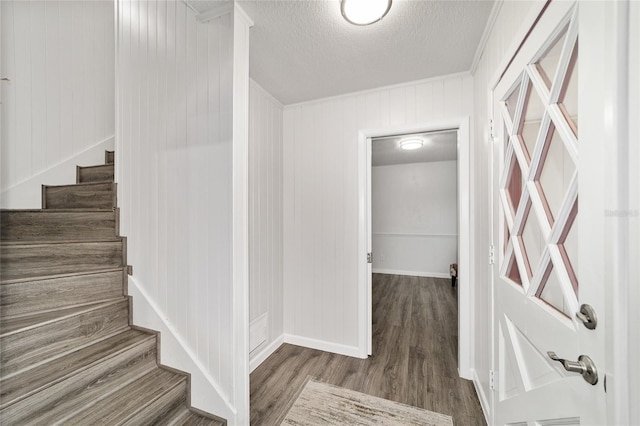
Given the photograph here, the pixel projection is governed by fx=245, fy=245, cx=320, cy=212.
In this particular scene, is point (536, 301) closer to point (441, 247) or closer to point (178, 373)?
point (178, 373)

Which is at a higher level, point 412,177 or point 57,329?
point 412,177

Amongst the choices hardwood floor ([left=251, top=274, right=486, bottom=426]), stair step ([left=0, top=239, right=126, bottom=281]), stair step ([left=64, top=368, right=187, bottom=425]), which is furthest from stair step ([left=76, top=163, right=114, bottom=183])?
hardwood floor ([left=251, top=274, right=486, bottom=426])

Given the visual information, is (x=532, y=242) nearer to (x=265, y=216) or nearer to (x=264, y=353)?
(x=265, y=216)

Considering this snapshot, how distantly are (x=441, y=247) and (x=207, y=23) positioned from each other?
211 inches

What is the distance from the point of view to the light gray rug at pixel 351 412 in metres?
1.57

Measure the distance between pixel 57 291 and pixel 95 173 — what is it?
137cm

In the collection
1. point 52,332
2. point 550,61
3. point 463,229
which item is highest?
point 550,61

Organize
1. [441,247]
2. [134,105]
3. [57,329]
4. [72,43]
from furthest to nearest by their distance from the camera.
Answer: [441,247], [72,43], [134,105], [57,329]

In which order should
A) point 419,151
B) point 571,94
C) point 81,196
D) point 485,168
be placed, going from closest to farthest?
point 571,94
point 485,168
point 81,196
point 419,151

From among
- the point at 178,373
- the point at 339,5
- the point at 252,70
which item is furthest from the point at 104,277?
the point at 339,5

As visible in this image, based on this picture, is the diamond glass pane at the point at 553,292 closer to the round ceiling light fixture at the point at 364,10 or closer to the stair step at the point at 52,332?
the round ceiling light fixture at the point at 364,10

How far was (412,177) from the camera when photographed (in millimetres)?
5441

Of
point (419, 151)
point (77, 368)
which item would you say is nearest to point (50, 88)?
point (77, 368)

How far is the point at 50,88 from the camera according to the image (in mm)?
2221
